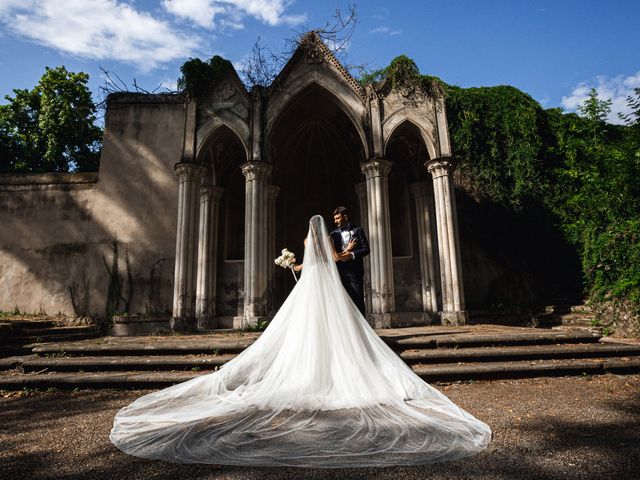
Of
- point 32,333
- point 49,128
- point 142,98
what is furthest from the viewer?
point 49,128

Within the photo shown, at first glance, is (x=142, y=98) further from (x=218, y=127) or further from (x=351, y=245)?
(x=351, y=245)

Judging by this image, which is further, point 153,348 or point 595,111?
point 595,111

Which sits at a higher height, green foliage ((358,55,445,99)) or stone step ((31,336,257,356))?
green foliage ((358,55,445,99))

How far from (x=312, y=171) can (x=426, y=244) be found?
497cm

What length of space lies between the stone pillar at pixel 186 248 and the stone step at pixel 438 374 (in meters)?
3.75

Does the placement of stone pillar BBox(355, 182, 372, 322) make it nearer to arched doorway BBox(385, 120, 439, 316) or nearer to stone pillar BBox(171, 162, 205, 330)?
arched doorway BBox(385, 120, 439, 316)

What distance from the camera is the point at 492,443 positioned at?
8.56 feet

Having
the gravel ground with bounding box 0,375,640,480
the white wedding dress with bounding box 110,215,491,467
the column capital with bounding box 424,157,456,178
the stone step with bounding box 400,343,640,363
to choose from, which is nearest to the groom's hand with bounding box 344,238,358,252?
the white wedding dress with bounding box 110,215,491,467

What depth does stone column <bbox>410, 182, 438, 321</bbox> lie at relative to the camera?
10484mm

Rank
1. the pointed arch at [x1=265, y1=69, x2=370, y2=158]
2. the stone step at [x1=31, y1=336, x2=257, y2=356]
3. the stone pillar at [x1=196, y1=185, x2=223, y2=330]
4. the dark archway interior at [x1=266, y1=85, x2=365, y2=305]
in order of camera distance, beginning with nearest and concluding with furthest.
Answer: the stone step at [x1=31, y1=336, x2=257, y2=356] < the pointed arch at [x1=265, y1=69, x2=370, y2=158] < the stone pillar at [x1=196, y1=185, x2=223, y2=330] < the dark archway interior at [x1=266, y1=85, x2=365, y2=305]

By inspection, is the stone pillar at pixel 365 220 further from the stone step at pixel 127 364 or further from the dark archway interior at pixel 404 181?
the stone step at pixel 127 364

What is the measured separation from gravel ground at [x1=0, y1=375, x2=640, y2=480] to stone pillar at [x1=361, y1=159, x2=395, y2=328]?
12.9ft

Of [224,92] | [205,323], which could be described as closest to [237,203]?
[224,92]

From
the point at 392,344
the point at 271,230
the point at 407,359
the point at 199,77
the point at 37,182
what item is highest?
the point at 199,77
